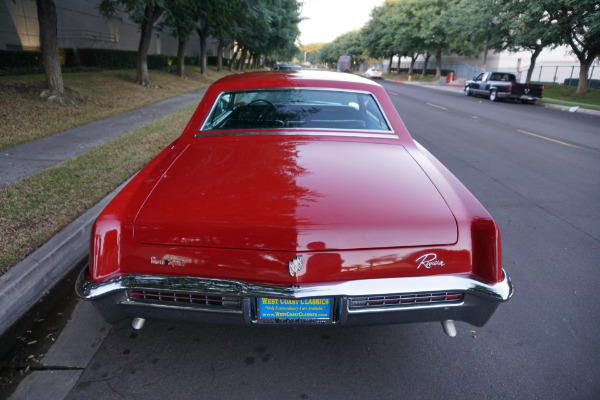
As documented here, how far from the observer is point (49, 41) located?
36.0 feet

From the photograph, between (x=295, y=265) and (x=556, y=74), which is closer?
(x=295, y=265)

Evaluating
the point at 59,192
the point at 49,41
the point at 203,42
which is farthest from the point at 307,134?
the point at 203,42

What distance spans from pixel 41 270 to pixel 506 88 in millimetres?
22706

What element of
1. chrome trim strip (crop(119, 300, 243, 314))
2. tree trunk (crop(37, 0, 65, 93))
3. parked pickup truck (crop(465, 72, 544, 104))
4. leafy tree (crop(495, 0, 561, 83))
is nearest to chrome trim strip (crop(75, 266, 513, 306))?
chrome trim strip (crop(119, 300, 243, 314))

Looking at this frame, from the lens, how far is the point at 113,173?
549cm

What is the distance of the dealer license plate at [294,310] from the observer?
1972 millimetres

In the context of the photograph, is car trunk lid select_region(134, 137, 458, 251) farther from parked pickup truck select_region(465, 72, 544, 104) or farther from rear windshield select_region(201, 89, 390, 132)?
parked pickup truck select_region(465, 72, 544, 104)

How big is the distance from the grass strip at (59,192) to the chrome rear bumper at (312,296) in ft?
5.35

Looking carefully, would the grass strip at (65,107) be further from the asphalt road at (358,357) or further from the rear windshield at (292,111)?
the asphalt road at (358,357)

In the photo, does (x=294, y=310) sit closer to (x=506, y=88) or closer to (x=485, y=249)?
(x=485, y=249)

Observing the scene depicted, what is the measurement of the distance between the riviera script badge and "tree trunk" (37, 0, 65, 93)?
12.2 m

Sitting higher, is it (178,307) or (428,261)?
(428,261)

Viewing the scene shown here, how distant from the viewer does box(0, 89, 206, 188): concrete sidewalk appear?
566 centimetres

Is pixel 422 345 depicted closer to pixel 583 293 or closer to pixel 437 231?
pixel 437 231
